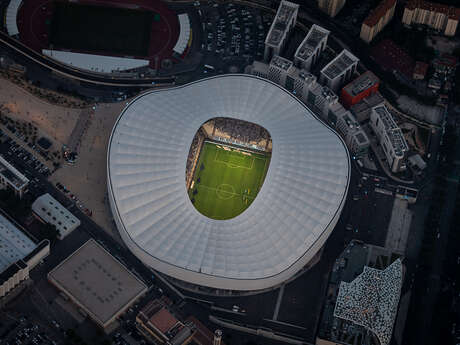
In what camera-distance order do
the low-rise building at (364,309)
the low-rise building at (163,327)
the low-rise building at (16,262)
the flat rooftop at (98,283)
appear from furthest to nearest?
1. the flat rooftop at (98,283)
2. the low-rise building at (16,262)
3. the low-rise building at (163,327)
4. the low-rise building at (364,309)

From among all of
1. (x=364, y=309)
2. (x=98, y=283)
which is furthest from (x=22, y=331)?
(x=364, y=309)

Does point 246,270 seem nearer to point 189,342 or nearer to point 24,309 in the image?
point 189,342

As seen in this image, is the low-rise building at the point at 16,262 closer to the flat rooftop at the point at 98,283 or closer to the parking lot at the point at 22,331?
the flat rooftop at the point at 98,283

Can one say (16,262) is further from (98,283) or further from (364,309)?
(364,309)

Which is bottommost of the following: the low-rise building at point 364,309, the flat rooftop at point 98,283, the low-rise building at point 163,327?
the low-rise building at point 163,327

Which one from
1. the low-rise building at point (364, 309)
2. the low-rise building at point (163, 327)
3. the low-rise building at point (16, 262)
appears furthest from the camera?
the low-rise building at point (16, 262)

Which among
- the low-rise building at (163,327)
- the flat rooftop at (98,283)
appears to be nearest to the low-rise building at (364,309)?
the low-rise building at (163,327)

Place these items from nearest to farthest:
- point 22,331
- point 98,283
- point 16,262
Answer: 1. point 22,331
2. point 16,262
3. point 98,283

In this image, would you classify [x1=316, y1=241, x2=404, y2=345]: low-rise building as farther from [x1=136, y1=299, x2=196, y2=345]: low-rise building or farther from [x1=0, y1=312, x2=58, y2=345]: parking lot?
[x1=0, y1=312, x2=58, y2=345]: parking lot

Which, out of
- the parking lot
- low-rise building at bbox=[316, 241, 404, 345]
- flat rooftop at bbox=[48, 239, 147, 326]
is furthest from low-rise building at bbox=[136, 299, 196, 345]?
low-rise building at bbox=[316, 241, 404, 345]

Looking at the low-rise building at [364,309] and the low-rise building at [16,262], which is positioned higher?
the low-rise building at [364,309]
